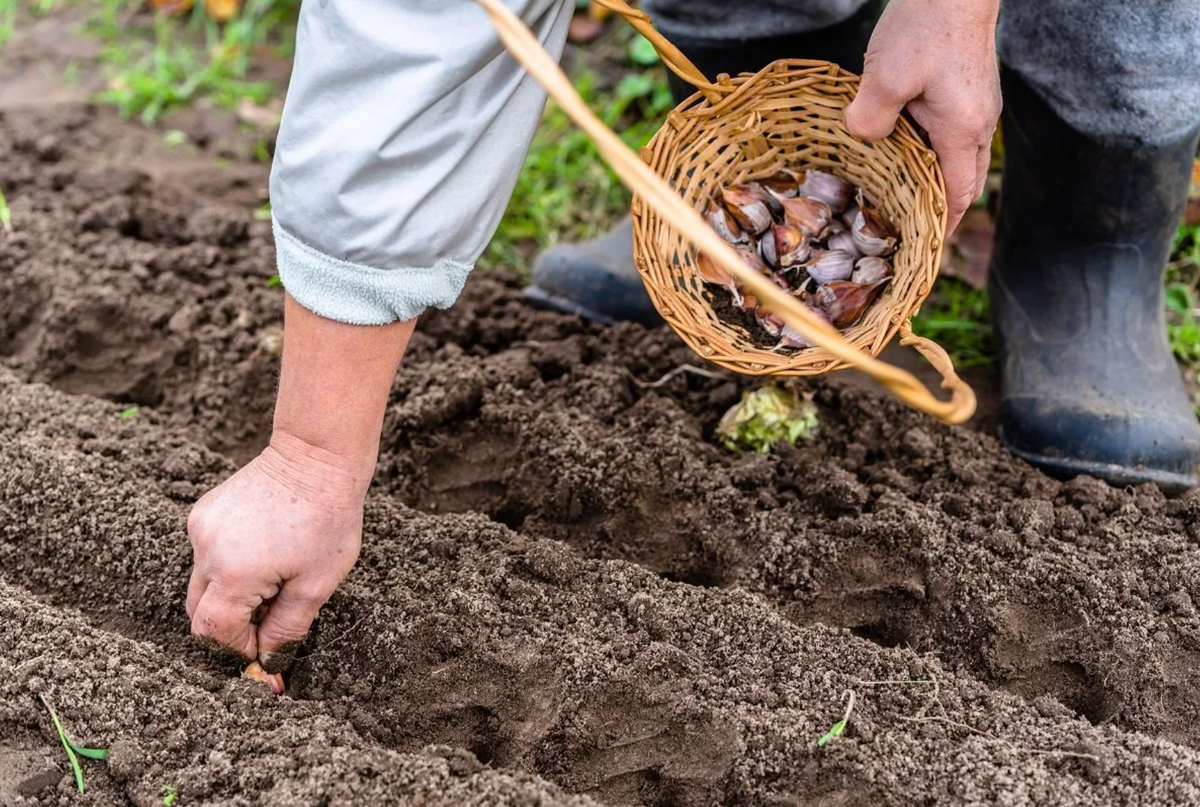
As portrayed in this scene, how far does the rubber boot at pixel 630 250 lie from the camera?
1.91m

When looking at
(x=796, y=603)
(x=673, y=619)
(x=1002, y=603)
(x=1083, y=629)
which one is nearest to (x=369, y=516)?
(x=673, y=619)

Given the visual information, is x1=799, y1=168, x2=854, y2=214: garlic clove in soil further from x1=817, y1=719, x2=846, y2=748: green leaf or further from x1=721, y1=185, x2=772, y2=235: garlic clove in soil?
x1=817, y1=719, x2=846, y2=748: green leaf

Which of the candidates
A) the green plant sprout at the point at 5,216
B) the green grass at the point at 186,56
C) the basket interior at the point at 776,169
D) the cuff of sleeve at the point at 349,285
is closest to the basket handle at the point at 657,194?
the cuff of sleeve at the point at 349,285

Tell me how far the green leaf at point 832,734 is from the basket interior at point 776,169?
1.40 ft

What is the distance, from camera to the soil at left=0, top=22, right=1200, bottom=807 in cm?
134

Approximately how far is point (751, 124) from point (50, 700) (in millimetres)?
1181

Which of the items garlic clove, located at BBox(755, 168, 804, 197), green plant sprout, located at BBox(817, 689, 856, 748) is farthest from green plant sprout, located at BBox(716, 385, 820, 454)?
green plant sprout, located at BBox(817, 689, 856, 748)

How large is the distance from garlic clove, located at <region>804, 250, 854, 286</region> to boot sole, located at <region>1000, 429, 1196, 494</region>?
0.49 metres

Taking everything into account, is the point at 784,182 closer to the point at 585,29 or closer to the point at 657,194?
the point at 657,194

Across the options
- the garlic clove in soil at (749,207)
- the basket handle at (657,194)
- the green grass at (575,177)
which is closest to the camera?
the basket handle at (657,194)

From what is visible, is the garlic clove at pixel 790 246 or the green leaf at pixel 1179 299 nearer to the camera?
the garlic clove at pixel 790 246

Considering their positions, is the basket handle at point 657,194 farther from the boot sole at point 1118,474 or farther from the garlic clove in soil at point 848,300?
the boot sole at point 1118,474

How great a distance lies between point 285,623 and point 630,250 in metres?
1.06

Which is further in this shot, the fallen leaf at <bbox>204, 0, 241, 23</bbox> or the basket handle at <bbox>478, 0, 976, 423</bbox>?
the fallen leaf at <bbox>204, 0, 241, 23</bbox>
